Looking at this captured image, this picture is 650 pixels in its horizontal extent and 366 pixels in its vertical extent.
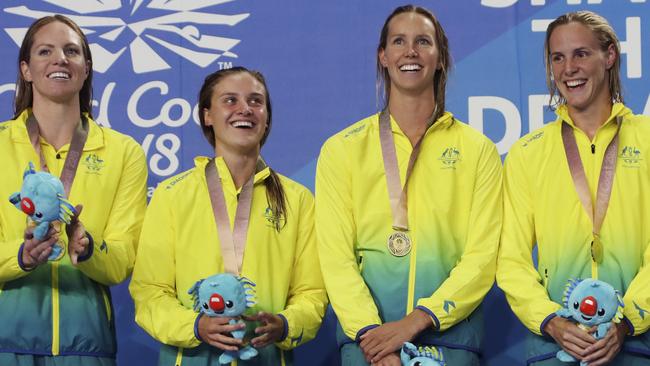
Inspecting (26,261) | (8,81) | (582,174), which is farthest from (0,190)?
A: (582,174)

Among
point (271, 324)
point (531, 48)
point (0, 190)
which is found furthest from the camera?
point (531, 48)

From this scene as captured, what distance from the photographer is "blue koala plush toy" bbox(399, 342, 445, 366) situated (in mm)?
3732

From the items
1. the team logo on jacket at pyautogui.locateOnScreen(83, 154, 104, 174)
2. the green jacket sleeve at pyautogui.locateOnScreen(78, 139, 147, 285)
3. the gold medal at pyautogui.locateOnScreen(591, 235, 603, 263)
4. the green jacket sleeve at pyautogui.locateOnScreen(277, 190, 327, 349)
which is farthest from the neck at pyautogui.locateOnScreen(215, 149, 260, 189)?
the gold medal at pyautogui.locateOnScreen(591, 235, 603, 263)

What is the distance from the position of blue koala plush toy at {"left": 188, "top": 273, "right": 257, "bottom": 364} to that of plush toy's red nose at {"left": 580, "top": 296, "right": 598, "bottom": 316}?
1116 mm

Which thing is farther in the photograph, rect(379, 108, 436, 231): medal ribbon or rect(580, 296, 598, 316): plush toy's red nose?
rect(379, 108, 436, 231): medal ribbon

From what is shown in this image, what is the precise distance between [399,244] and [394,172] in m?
0.28

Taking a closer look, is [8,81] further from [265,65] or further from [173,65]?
[265,65]

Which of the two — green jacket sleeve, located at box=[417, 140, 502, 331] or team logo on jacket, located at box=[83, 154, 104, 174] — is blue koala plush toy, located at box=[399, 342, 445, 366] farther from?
team logo on jacket, located at box=[83, 154, 104, 174]

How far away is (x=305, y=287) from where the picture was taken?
13.9 feet

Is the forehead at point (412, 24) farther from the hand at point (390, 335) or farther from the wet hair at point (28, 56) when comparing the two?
the wet hair at point (28, 56)

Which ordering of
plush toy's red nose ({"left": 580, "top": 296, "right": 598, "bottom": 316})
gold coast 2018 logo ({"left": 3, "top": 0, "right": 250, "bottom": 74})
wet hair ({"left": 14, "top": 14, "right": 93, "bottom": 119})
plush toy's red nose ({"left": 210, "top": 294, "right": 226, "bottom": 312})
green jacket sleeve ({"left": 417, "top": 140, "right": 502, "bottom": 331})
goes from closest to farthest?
plush toy's red nose ({"left": 580, "top": 296, "right": 598, "bottom": 316}) < plush toy's red nose ({"left": 210, "top": 294, "right": 226, "bottom": 312}) < green jacket sleeve ({"left": 417, "top": 140, "right": 502, "bottom": 331}) < wet hair ({"left": 14, "top": 14, "right": 93, "bottom": 119}) < gold coast 2018 logo ({"left": 3, "top": 0, "right": 250, "bottom": 74})

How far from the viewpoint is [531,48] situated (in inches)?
198

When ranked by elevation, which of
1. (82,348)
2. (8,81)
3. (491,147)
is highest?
(8,81)

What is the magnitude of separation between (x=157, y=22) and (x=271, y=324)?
1.83 m
